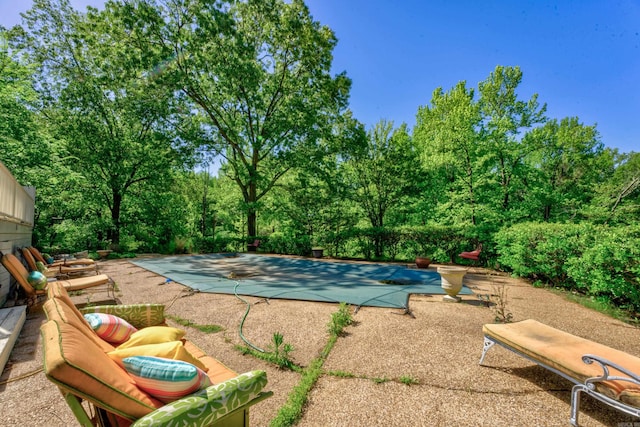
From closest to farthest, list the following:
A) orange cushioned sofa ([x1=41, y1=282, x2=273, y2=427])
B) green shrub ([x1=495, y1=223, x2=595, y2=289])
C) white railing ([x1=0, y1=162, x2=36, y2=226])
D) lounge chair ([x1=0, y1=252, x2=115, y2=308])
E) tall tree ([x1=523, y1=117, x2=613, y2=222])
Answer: orange cushioned sofa ([x1=41, y1=282, x2=273, y2=427]) → lounge chair ([x1=0, y1=252, x2=115, y2=308]) → white railing ([x1=0, y1=162, x2=36, y2=226]) → green shrub ([x1=495, y1=223, x2=595, y2=289]) → tall tree ([x1=523, y1=117, x2=613, y2=222])

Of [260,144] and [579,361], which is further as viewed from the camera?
[260,144]

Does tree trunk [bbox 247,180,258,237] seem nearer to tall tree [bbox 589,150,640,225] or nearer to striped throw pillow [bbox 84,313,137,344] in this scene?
striped throw pillow [bbox 84,313,137,344]

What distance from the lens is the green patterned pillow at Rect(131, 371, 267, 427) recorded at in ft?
4.03

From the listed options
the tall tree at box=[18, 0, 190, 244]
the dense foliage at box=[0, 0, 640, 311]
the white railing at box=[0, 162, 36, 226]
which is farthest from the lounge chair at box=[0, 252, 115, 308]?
the tall tree at box=[18, 0, 190, 244]

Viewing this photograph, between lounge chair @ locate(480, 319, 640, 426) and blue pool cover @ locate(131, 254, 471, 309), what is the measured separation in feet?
6.67

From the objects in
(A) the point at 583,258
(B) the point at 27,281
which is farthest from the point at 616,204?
(B) the point at 27,281

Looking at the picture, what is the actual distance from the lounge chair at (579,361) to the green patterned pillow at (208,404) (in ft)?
8.16

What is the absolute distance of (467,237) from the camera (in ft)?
34.8

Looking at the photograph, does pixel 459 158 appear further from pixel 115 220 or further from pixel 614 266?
pixel 115 220

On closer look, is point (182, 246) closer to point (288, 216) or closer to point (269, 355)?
point (288, 216)

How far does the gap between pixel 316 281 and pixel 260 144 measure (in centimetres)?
962

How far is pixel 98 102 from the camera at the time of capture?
14.4m

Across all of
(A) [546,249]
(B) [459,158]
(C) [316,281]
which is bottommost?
(C) [316,281]

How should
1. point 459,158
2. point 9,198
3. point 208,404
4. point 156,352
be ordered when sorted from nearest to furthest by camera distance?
point 208,404, point 156,352, point 9,198, point 459,158
